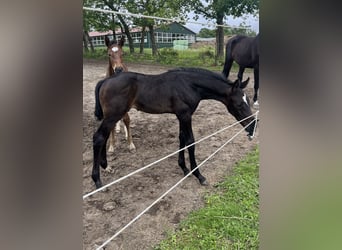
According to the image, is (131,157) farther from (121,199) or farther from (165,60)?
(165,60)

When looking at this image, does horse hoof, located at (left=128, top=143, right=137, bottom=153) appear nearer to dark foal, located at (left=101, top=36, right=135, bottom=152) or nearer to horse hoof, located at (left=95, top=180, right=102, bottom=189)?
dark foal, located at (left=101, top=36, right=135, bottom=152)

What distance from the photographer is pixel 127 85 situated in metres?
1.00

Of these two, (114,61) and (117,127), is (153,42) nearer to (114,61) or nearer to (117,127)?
(114,61)

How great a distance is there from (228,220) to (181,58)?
0.63 m

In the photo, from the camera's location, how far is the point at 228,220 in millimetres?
1108

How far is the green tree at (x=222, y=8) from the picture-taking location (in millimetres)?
1035

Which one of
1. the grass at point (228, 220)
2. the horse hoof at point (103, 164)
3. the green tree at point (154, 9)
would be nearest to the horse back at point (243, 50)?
the green tree at point (154, 9)

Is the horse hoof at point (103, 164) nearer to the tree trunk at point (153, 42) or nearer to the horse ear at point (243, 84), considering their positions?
the tree trunk at point (153, 42)

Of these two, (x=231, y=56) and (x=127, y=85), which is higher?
(x=231, y=56)

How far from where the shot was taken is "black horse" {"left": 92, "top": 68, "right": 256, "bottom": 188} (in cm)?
93
